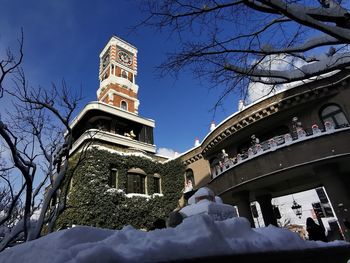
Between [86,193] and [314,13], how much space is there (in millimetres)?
17258

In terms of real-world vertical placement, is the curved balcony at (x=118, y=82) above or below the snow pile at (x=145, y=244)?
above

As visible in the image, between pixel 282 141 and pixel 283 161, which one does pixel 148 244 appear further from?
pixel 282 141

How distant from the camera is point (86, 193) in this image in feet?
57.4

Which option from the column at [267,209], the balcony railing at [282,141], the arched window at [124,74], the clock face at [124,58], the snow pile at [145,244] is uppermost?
the clock face at [124,58]

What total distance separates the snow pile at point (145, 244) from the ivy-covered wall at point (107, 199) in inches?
635

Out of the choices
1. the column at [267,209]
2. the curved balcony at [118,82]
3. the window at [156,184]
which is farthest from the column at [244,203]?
the curved balcony at [118,82]

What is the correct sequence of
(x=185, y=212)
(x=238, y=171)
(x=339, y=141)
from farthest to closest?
1. (x=238, y=171)
2. (x=339, y=141)
3. (x=185, y=212)

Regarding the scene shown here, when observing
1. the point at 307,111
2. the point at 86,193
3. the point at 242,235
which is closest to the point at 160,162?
the point at 86,193

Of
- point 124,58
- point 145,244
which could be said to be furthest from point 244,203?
point 124,58

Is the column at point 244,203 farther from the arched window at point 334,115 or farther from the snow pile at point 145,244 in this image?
the snow pile at point 145,244

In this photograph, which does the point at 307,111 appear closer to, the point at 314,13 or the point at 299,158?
the point at 299,158

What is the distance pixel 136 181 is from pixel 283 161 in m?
13.0

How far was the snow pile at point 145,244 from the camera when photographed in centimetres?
88

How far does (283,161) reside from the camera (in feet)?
39.0
